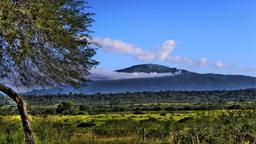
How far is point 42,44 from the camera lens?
61.5 feet

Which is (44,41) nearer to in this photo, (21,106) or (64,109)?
(21,106)

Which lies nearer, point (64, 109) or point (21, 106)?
point (21, 106)

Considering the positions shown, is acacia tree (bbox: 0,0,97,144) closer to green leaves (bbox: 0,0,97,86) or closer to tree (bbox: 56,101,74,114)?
green leaves (bbox: 0,0,97,86)

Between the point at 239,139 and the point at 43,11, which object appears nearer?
the point at 43,11

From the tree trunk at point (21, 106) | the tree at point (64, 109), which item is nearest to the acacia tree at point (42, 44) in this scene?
the tree trunk at point (21, 106)

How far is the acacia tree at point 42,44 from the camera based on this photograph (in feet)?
56.5

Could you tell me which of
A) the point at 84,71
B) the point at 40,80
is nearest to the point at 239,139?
the point at 84,71

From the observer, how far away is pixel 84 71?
2034 centimetres

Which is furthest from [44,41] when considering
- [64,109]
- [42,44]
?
[64,109]

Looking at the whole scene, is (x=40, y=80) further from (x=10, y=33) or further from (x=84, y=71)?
(x=10, y=33)

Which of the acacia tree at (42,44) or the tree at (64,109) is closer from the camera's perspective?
the acacia tree at (42,44)

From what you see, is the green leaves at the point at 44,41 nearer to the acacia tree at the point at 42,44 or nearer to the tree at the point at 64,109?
the acacia tree at the point at 42,44

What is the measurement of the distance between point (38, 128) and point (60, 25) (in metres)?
6.83

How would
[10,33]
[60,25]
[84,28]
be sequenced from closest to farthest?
[10,33], [60,25], [84,28]
